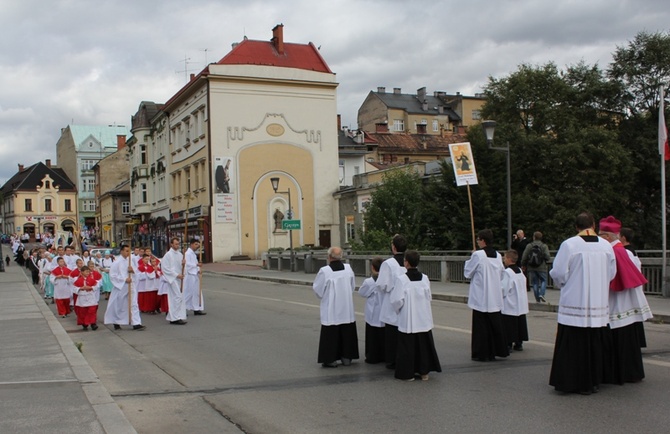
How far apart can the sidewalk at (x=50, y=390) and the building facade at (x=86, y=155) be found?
9433 centimetres

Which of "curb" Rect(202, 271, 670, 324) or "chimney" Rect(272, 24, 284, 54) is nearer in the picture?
"curb" Rect(202, 271, 670, 324)

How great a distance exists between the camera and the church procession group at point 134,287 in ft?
46.6

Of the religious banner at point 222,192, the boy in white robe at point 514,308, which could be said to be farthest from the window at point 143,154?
the boy in white robe at point 514,308

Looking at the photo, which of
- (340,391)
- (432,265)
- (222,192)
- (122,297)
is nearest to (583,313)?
(340,391)

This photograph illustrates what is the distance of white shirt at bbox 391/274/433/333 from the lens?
8.09m

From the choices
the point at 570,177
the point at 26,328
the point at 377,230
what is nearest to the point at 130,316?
the point at 26,328

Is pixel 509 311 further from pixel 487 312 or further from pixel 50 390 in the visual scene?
pixel 50 390

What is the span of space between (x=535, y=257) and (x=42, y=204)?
333 ft

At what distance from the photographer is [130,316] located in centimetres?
1406

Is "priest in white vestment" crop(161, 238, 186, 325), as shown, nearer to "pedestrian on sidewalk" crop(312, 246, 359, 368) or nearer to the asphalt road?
the asphalt road

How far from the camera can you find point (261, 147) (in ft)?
158

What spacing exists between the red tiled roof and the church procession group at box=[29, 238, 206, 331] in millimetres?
31063

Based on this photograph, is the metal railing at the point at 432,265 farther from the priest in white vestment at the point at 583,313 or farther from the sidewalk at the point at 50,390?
the sidewalk at the point at 50,390

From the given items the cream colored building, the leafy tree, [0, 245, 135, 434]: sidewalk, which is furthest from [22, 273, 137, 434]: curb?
the cream colored building
